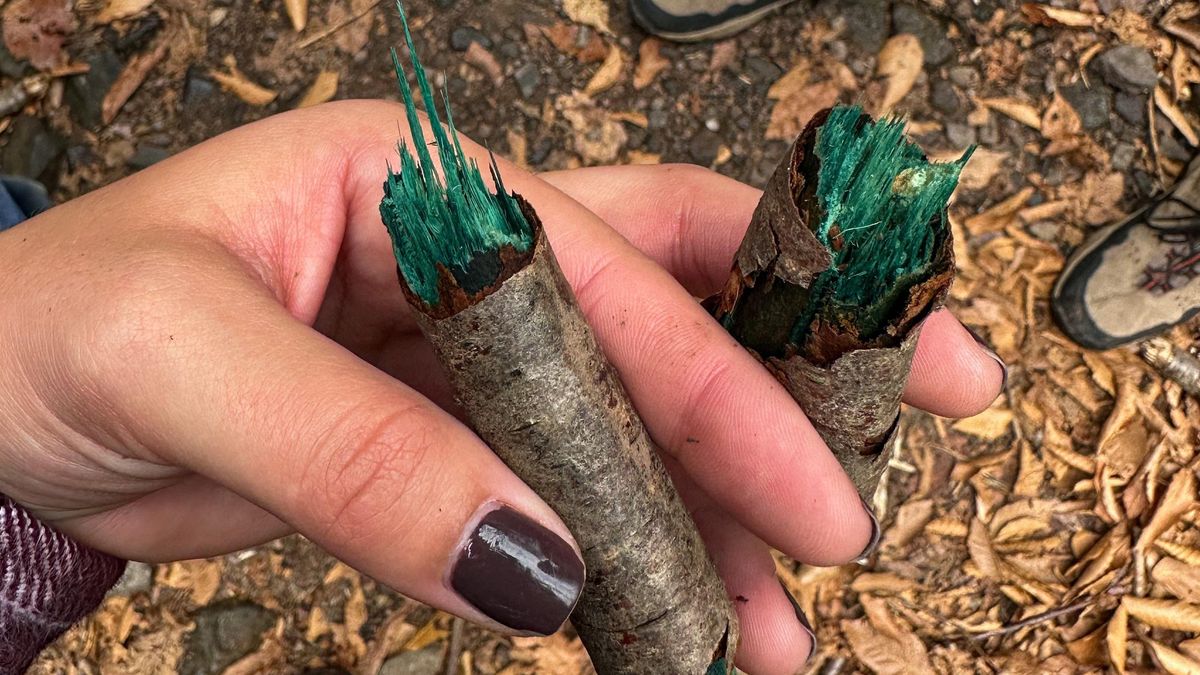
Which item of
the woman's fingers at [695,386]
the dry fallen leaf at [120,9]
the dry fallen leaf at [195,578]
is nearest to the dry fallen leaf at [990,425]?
the woman's fingers at [695,386]

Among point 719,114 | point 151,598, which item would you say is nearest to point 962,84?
point 719,114

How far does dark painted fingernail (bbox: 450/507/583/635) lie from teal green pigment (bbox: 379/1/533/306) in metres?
0.44

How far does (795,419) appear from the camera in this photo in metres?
2.11

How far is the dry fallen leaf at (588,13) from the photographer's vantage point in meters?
4.13

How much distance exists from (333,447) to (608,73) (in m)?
2.98

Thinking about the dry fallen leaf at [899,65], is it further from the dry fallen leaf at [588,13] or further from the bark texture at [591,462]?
the bark texture at [591,462]

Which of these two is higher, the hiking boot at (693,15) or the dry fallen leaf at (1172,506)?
the hiking boot at (693,15)

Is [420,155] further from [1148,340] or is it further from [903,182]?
[1148,340]

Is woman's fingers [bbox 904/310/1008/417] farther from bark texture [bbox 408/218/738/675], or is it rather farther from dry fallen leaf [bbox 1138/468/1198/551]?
dry fallen leaf [bbox 1138/468/1198/551]

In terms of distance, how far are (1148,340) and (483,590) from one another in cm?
344

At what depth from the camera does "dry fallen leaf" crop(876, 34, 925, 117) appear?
3969 mm

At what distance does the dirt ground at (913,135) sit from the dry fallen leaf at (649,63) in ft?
0.04

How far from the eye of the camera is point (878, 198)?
1.70 metres

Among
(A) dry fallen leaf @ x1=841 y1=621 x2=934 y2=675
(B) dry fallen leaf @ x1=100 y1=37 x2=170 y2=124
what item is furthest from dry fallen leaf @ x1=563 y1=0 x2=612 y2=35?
(A) dry fallen leaf @ x1=841 y1=621 x2=934 y2=675
